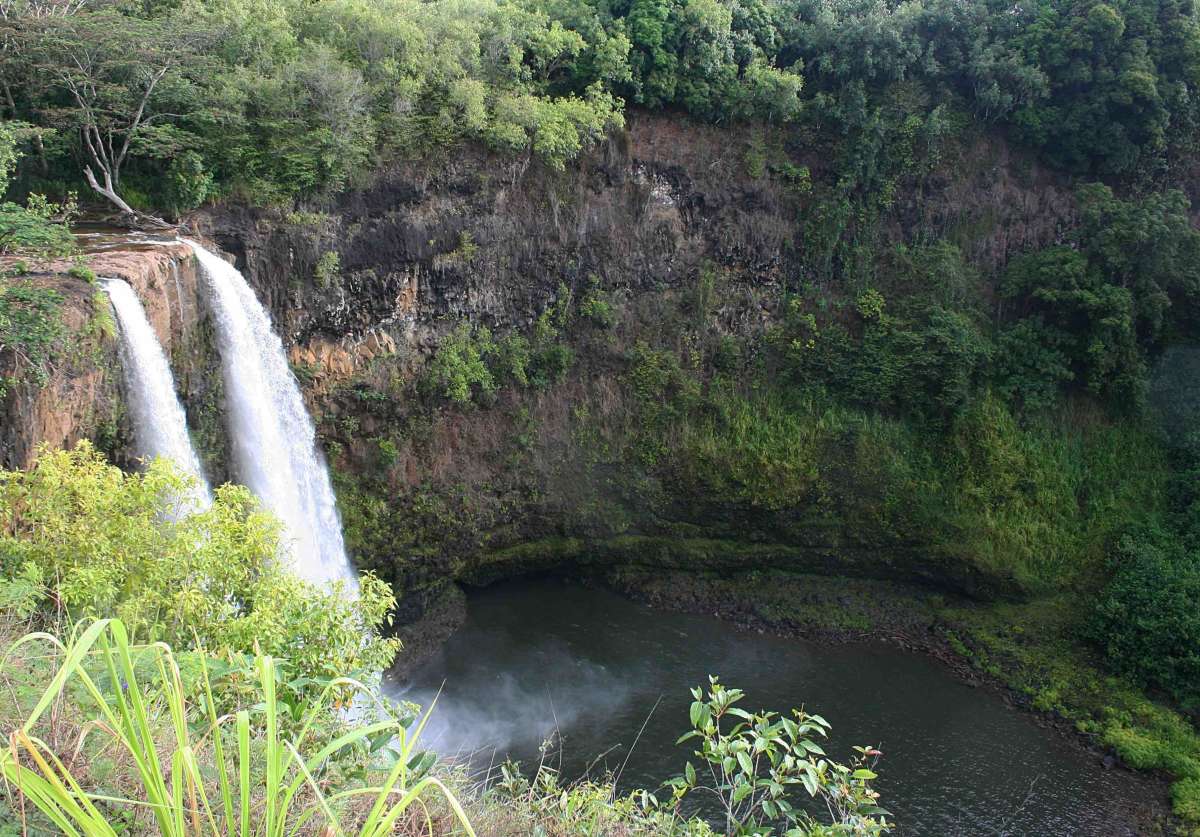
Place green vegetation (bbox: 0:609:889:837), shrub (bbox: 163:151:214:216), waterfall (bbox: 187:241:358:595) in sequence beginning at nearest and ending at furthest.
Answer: green vegetation (bbox: 0:609:889:837)
waterfall (bbox: 187:241:358:595)
shrub (bbox: 163:151:214:216)

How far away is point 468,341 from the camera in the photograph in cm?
1745

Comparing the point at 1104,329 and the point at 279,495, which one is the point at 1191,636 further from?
the point at 279,495

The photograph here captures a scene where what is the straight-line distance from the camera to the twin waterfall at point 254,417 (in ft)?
35.9

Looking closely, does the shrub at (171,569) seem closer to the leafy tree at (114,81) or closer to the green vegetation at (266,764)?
the green vegetation at (266,764)

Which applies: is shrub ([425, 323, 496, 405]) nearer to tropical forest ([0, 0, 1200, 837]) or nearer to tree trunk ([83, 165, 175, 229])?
tropical forest ([0, 0, 1200, 837])

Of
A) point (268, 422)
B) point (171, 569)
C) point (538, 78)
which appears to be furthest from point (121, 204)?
point (171, 569)

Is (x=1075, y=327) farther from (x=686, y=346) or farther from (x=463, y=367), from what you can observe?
(x=463, y=367)

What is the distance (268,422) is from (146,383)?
102 inches

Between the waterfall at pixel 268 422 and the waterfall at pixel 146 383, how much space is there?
1.74 meters

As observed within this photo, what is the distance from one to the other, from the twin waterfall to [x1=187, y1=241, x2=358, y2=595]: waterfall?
2 centimetres

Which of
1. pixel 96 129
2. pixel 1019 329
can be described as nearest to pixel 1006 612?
pixel 1019 329

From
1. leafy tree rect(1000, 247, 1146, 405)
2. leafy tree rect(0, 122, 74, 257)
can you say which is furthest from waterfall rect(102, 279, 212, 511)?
leafy tree rect(1000, 247, 1146, 405)

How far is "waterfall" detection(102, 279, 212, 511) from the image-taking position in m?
10.7

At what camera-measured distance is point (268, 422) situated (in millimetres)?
13344
